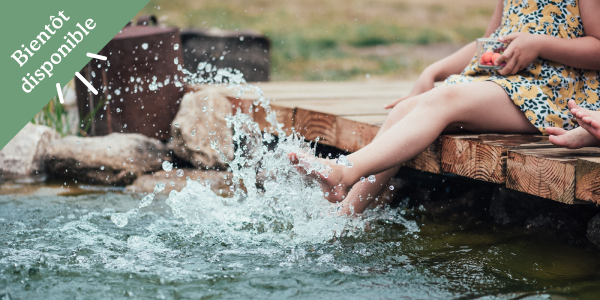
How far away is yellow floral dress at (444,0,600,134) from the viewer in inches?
87.0

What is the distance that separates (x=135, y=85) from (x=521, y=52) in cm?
265

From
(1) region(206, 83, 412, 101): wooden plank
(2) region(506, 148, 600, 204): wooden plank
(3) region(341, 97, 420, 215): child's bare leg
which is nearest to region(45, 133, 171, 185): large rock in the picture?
(1) region(206, 83, 412, 101): wooden plank

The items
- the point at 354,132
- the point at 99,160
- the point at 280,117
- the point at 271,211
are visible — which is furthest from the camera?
the point at 99,160

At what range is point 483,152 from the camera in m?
2.11

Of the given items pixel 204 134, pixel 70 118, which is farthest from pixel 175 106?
pixel 70 118

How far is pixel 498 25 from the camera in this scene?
8.84 ft

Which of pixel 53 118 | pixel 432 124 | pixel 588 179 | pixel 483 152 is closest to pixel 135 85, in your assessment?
pixel 53 118

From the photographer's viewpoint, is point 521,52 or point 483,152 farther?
point 521,52

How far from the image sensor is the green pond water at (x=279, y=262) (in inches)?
69.0

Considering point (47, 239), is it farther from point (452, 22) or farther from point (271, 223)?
point (452, 22)

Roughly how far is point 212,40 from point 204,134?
4.68 feet

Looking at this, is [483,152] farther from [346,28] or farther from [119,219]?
[346,28]

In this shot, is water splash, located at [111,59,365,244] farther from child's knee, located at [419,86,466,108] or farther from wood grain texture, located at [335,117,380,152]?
child's knee, located at [419,86,466,108]

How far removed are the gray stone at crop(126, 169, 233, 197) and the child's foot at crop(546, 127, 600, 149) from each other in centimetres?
193
